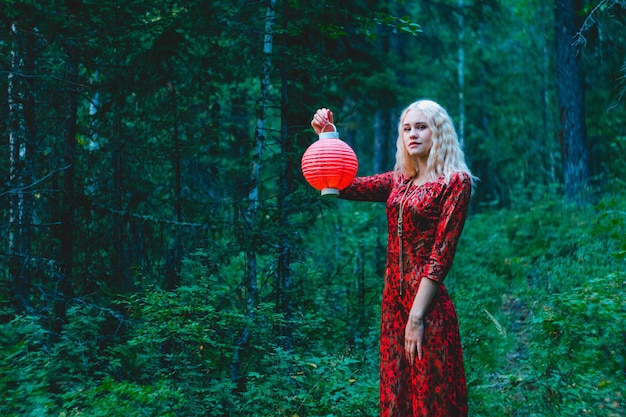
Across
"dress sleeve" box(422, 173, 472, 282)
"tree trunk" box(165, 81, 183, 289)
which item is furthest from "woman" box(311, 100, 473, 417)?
"tree trunk" box(165, 81, 183, 289)

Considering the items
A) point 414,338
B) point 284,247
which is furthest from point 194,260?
point 414,338

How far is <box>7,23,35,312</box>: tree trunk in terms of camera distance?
20.4ft

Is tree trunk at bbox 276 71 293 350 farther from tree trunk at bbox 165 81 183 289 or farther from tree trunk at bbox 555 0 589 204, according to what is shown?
tree trunk at bbox 555 0 589 204

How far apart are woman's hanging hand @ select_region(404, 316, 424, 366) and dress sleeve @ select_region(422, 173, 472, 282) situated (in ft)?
0.95

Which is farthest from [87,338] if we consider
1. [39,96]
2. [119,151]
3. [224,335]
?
[39,96]

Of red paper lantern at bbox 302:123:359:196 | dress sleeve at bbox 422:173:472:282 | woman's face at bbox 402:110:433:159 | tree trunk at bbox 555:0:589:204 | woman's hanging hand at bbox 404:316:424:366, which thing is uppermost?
tree trunk at bbox 555:0:589:204

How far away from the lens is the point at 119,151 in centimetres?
688

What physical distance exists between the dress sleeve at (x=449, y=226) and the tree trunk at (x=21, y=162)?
15.2ft

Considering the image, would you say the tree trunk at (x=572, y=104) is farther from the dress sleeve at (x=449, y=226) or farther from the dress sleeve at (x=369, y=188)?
the dress sleeve at (x=449, y=226)

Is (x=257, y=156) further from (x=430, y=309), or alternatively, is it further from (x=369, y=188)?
(x=430, y=309)

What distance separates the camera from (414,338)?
3408 mm

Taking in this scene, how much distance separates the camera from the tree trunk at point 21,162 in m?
6.22

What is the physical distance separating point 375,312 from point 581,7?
1080 centimetres

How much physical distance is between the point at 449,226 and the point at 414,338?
0.70 metres
